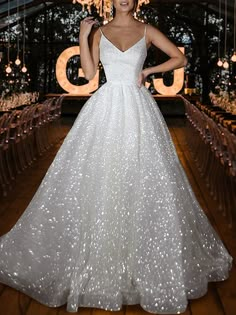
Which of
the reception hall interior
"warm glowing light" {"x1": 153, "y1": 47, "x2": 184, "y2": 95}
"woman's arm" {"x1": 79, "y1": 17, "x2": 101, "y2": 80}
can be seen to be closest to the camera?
"woman's arm" {"x1": 79, "y1": 17, "x2": 101, "y2": 80}

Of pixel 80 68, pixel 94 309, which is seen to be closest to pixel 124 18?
pixel 94 309

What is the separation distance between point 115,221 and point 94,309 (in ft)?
1.40

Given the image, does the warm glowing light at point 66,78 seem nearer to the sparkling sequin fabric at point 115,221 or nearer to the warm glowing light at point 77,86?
the warm glowing light at point 77,86

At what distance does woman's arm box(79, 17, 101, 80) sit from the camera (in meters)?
3.36

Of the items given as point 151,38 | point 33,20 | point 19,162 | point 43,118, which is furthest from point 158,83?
point 151,38

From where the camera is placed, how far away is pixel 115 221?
10.5ft

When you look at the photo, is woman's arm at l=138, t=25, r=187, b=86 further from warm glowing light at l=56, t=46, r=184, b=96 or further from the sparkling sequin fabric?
warm glowing light at l=56, t=46, r=184, b=96

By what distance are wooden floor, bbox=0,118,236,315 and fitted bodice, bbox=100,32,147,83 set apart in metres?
1.17

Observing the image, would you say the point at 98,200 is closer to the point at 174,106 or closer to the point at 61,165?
the point at 61,165

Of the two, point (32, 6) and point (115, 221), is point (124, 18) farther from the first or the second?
point (32, 6)

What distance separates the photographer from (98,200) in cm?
323

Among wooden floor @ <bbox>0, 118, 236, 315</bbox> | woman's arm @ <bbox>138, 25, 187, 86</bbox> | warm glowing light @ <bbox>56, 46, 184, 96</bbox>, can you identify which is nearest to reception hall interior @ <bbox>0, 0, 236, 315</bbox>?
warm glowing light @ <bbox>56, 46, 184, 96</bbox>

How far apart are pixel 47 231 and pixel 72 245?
172 millimetres

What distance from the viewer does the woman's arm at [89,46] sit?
3363 millimetres
